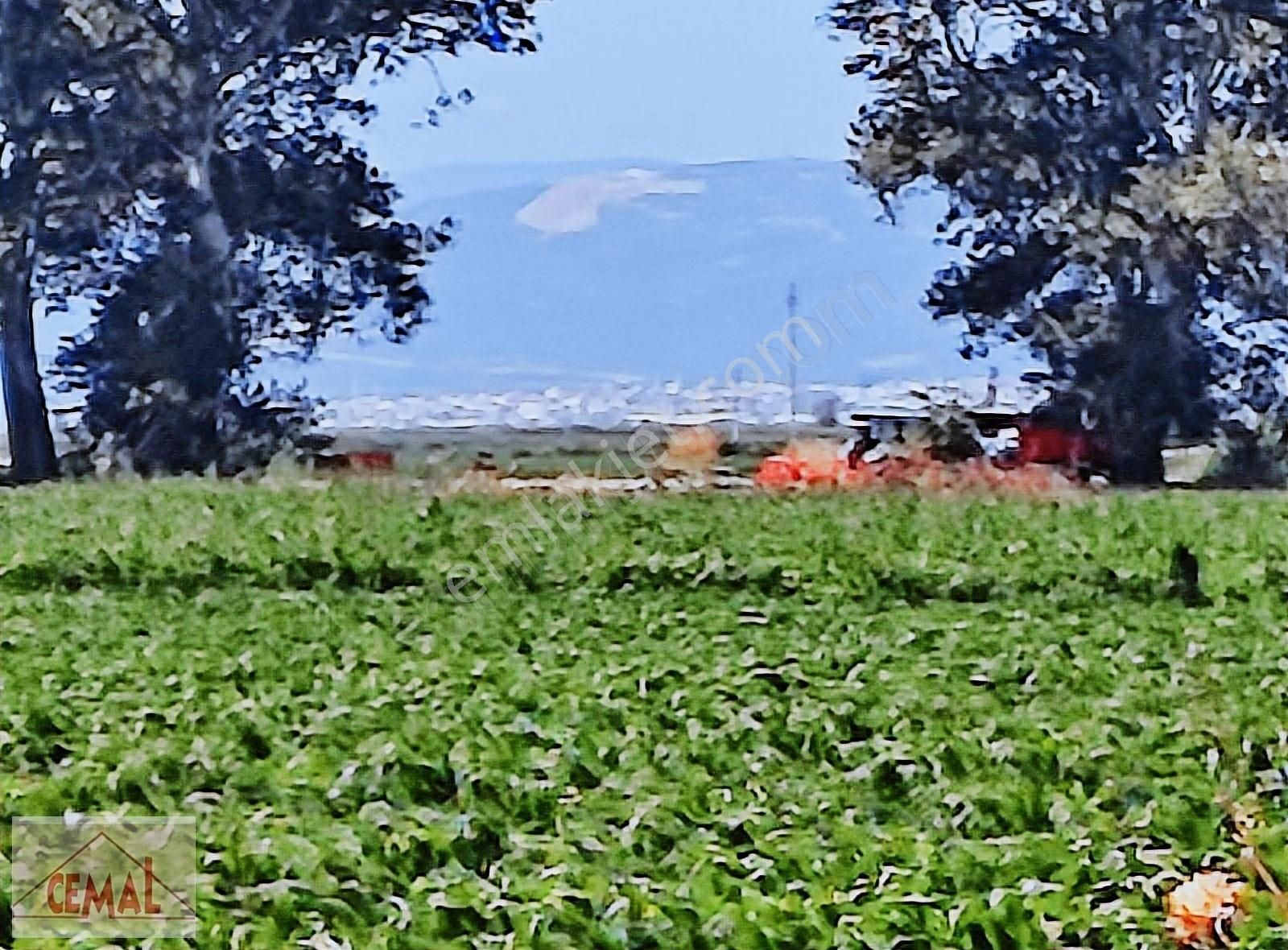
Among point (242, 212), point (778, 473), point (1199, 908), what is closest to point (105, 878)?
point (1199, 908)

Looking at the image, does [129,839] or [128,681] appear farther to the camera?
[128,681]

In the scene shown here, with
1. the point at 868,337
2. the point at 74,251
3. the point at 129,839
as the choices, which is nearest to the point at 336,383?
the point at 74,251

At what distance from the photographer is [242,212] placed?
4141mm

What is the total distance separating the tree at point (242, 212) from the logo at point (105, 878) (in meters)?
2.68

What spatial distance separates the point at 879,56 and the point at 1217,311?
0.93 m

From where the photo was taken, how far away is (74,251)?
4191mm

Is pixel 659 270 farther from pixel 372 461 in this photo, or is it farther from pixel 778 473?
pixel 372 461

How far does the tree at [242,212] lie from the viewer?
409 centimetres

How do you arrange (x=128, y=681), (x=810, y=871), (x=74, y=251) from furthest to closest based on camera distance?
1. (x=74, y=251)
2. (x=128, y=681)
3. (x=810, y=871)

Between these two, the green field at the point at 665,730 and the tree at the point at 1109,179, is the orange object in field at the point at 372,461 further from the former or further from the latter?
the tree at the point at 1109,179

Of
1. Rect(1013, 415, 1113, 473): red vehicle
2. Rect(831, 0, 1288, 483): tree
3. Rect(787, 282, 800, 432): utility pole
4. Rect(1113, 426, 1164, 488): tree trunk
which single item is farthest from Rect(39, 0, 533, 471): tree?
Rect(1113, 426, 1164, 488): tree trunk

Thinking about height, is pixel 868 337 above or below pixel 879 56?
below

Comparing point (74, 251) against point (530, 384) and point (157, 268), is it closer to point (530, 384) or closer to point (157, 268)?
point (157, 268)

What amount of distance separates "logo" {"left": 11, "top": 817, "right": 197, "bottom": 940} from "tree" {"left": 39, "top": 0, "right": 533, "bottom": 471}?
2682 millimetres
